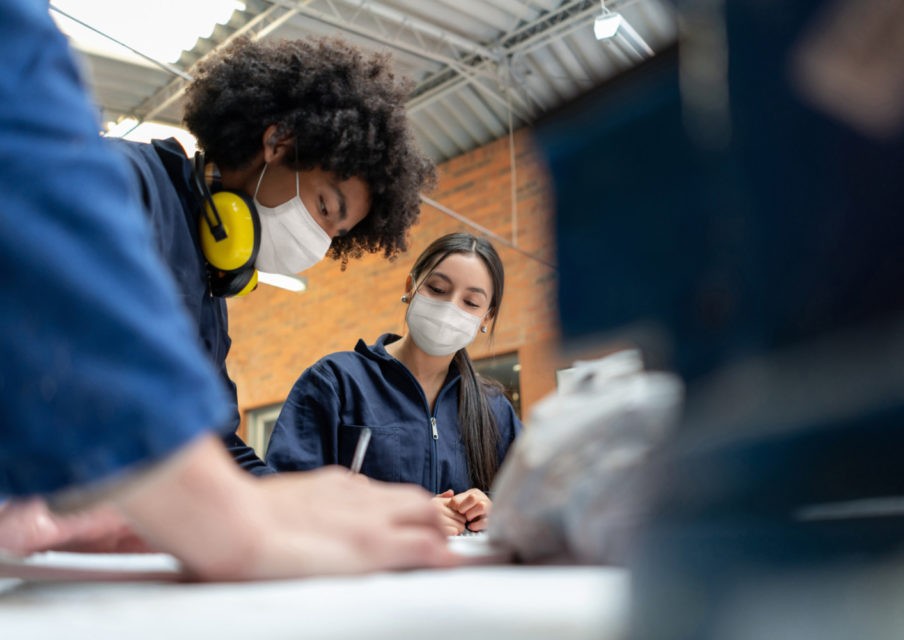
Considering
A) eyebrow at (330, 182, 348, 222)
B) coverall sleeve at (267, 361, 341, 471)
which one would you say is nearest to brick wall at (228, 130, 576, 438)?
coverall sleeve at (267, 361, 341, 471)

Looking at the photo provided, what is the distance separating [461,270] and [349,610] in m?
1.69

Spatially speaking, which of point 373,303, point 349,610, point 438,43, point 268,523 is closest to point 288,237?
point 268,523

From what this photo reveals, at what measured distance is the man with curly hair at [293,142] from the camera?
151 cm

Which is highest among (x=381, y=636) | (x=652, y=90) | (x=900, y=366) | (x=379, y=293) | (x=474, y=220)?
(x=474, y=220)

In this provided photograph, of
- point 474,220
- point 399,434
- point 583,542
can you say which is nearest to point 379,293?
point 474,220

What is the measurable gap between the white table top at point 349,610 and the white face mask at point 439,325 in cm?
153

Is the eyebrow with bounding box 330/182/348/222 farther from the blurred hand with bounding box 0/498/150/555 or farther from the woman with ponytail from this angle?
the blurred hand with bounding box 0/498/150/555

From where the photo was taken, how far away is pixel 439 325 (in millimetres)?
1950

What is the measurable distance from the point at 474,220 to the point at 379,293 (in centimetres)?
111

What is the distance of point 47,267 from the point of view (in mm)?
396

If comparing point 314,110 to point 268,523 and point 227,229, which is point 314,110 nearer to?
point 227,229

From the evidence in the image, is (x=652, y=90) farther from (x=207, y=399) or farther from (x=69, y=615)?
(x=69, y=615)

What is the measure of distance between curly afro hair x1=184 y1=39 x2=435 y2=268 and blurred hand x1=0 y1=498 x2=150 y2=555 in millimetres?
956

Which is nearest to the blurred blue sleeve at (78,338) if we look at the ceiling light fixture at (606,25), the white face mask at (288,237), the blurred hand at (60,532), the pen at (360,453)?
the blurred hand at (60,532)
